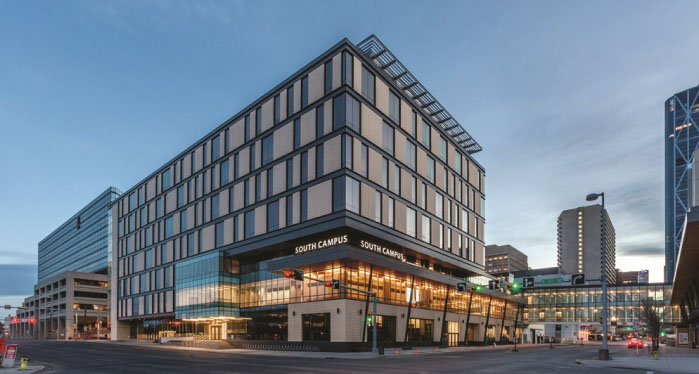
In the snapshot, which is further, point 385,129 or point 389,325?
point 385,129

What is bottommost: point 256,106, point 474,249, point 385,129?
point 474,249

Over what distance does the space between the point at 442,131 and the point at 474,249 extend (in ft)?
76.8

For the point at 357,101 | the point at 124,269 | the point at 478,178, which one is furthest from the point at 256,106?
the point at 124,269

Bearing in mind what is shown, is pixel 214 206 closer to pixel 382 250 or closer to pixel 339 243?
pixel 339 243

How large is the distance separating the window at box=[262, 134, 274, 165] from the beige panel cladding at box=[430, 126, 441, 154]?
969 inches

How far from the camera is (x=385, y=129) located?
214 feet

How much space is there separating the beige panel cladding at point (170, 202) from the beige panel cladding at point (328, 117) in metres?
44.6

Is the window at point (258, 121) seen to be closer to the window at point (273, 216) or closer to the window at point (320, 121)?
the window at point (273, 216)

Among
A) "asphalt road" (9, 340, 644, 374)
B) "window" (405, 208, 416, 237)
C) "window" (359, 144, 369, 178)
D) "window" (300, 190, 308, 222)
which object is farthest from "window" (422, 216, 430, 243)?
"asphalt road" (9, 340, 644, 374)

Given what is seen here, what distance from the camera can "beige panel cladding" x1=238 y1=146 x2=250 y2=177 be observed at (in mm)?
73562

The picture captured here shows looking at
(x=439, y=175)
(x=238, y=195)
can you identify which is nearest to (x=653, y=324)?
(x=439, y=175)

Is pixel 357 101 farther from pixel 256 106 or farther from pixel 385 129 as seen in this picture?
pixel 256 106

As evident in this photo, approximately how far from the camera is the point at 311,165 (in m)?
61.7

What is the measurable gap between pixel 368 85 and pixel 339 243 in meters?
20.1
